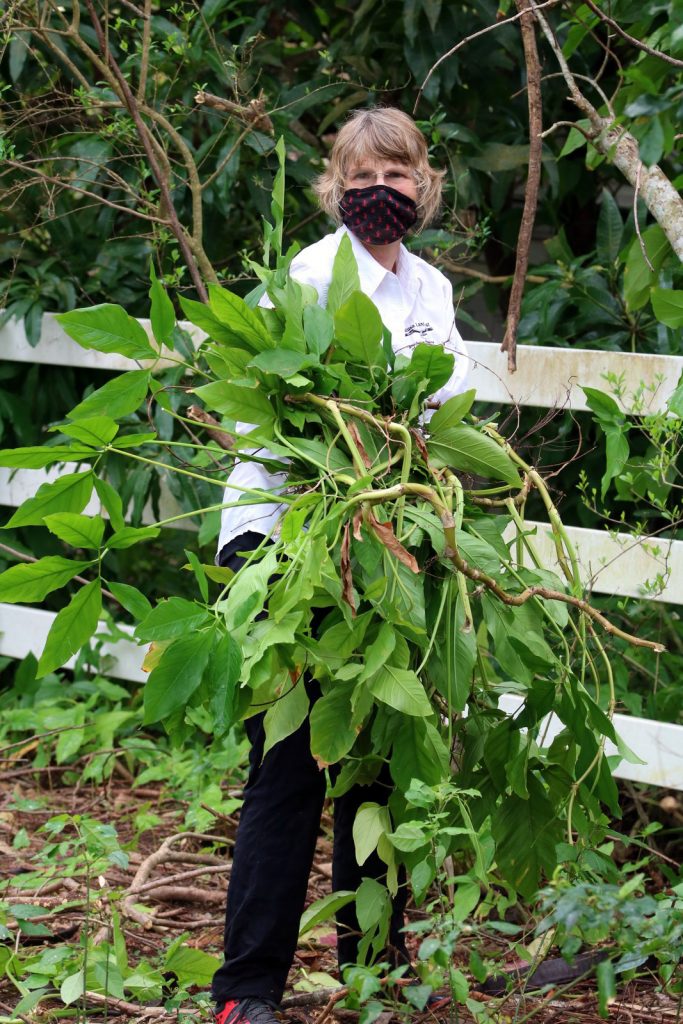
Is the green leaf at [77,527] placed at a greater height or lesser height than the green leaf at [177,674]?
greater

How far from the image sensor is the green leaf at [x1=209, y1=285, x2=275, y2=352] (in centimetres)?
188

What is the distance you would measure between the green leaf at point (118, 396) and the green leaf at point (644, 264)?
4.37ft

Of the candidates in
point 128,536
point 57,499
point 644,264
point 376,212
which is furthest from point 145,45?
point 128,536

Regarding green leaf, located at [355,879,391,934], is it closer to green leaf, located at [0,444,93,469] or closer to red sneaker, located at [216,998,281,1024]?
red sneaker, located at [216,998,281,1024]

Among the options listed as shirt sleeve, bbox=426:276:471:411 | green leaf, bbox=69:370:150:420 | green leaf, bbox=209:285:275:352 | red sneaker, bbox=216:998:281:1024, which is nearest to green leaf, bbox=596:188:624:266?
shirt sleeve, bbox=426:276:471:411

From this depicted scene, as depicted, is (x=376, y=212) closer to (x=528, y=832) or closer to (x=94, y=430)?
(x=94, y=430)

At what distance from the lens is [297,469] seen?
2.00m

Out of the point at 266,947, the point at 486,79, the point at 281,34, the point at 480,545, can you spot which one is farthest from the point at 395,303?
Answer: the point at 281,34

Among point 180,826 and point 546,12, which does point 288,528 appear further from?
point 546,12

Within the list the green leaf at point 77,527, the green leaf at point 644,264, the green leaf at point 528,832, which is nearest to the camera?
the green leaf at point 77,527

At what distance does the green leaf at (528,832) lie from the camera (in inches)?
82.2

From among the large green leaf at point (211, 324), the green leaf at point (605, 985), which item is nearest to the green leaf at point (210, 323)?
the large green leaf at point (211, 324)

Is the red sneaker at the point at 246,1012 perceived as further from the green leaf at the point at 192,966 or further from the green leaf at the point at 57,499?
the green leaf at the point at 57,499

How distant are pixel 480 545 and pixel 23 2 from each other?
220 cm
